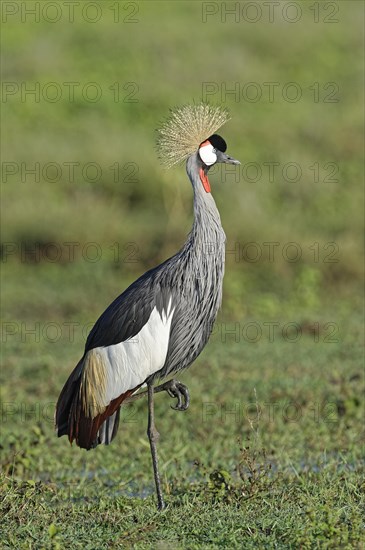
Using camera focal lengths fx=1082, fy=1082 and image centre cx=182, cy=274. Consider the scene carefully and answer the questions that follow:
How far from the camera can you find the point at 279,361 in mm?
8344

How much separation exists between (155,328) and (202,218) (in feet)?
1.87

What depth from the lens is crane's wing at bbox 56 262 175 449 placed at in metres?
5.09

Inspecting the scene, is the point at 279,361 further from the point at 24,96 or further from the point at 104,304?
the point at 24,96

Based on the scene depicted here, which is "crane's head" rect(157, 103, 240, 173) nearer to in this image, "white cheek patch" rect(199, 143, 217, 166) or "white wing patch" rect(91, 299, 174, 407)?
"white cheek patch" rect(199, 143, 217, 166)

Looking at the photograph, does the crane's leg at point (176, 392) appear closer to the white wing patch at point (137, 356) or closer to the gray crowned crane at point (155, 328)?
the gray crowned crane at point (155, 328)

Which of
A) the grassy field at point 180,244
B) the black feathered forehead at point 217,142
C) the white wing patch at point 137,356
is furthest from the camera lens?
the black feathered forehead at point 217,142

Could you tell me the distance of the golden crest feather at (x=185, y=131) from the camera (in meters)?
5.26

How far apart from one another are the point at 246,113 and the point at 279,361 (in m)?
8.49

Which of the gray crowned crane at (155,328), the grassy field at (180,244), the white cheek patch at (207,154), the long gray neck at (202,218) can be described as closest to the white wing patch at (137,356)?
the gray crowned crane at (155,328)

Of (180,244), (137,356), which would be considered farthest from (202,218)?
(180,244)

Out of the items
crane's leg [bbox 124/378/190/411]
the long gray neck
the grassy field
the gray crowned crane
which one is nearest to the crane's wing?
the gray crowned crane

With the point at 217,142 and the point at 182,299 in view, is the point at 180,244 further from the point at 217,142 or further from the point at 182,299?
the point at 182,299

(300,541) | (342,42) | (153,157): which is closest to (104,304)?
(153,157)

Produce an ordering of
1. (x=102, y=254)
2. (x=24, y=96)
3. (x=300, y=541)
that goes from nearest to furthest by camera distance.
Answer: (x=300, y=541) < (x=102, y=254) < (x=24, y=96)
